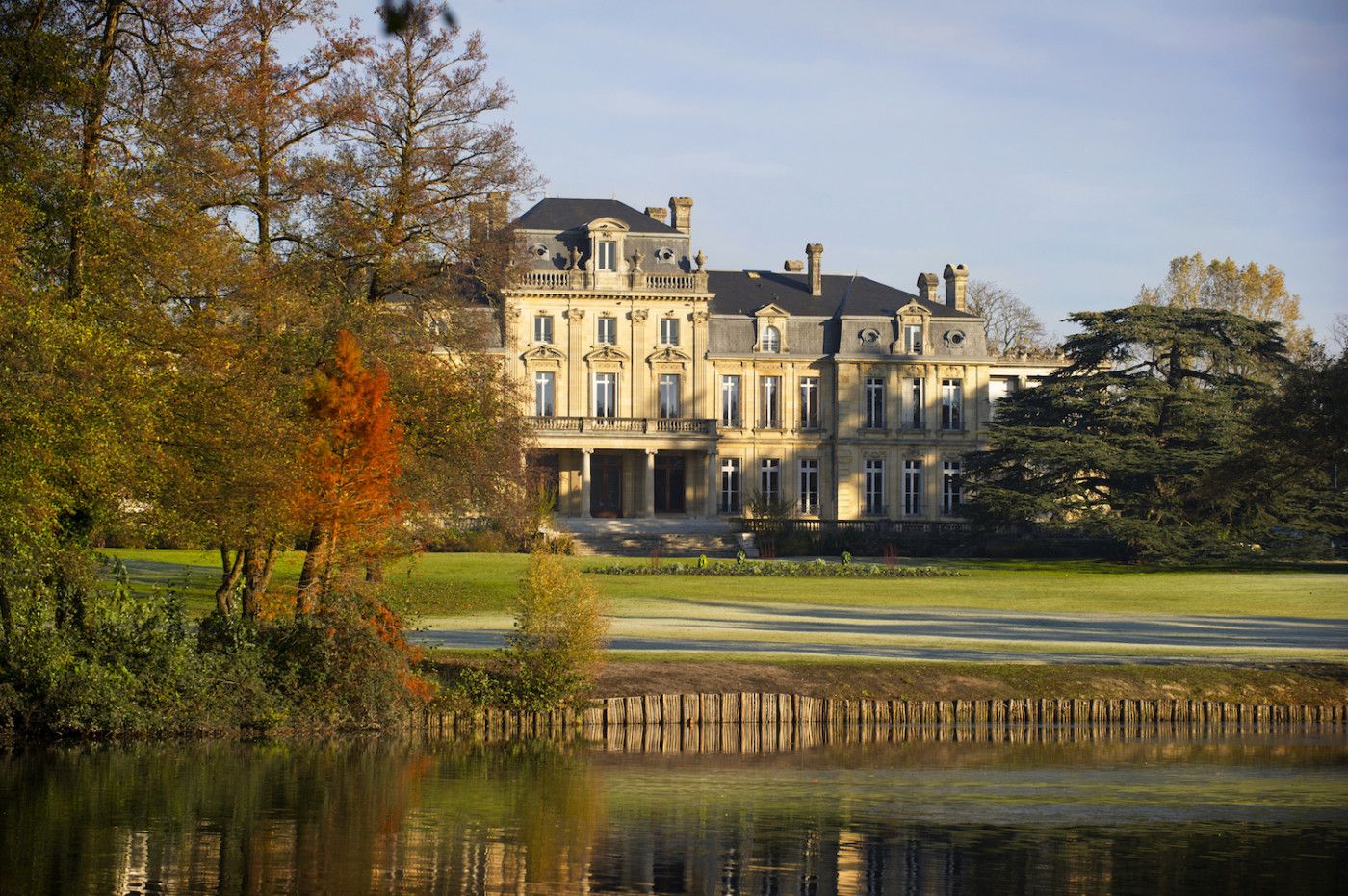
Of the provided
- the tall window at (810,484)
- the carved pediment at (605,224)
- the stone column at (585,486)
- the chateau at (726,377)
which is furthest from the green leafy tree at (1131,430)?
the carved pediment at (605,224)

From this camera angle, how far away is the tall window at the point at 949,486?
62.5m

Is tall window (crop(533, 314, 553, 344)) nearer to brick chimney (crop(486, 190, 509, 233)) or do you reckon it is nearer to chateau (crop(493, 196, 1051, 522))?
chateau (crop(493, 196, 1051, 522))

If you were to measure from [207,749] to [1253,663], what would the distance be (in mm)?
14370

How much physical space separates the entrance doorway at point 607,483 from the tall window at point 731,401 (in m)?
4.56

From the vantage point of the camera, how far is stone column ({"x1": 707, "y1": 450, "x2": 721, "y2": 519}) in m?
58.7

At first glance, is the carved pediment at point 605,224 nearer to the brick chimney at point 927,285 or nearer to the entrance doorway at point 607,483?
the entrance doorway at point 607,483

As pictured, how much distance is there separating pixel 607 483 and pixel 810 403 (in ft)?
28.2

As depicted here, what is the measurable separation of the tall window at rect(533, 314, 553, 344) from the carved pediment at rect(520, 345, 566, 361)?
378mm

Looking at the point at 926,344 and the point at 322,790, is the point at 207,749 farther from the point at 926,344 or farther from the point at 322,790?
the point at 926,344

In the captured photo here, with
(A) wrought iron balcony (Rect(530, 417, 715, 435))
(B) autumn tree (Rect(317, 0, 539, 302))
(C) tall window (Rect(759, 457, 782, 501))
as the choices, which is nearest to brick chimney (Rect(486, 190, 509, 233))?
(B) autumn tree (Rect(317, 0, 539, 302))

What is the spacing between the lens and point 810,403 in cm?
6203

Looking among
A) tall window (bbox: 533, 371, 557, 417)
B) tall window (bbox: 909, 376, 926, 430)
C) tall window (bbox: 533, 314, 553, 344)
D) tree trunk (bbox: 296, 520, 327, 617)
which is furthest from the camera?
tall window (bbox: 909, 376, 926, 430)

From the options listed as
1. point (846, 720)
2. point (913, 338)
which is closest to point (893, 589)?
point (846, 720)

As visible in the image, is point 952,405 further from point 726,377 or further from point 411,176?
point 411,176
